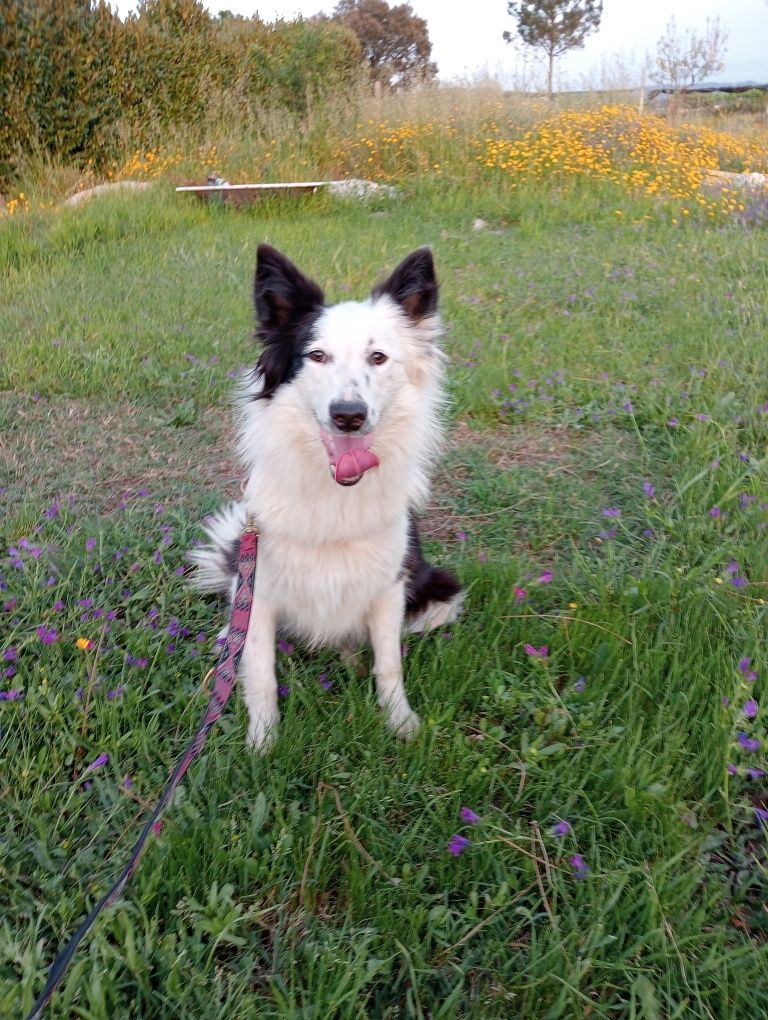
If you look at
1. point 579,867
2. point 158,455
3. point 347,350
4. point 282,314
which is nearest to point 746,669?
point 579,867

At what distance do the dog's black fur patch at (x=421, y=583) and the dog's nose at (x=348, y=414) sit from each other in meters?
0.54

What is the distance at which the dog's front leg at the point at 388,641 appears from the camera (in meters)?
2.25

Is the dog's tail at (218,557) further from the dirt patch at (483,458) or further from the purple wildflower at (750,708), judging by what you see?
the purple wildflower at (750,708)

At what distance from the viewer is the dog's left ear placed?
2387mm

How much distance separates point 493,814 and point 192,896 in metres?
0.75

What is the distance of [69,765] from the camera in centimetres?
196

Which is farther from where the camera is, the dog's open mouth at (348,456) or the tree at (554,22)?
the tree at (554,22)

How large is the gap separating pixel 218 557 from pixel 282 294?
1.00 metres

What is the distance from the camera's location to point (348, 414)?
2.04m

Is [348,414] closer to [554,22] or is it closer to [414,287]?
[414,287]

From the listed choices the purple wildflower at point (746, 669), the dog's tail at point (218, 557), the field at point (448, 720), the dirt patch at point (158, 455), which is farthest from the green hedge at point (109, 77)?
the purple wildflower at point (746, 669)

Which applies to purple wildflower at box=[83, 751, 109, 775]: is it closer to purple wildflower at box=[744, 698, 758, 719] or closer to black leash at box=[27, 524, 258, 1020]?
A: black leash at box=[27, 524, 258, 1020]

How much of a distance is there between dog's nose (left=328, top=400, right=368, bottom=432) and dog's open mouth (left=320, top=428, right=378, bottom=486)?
0.06 meters

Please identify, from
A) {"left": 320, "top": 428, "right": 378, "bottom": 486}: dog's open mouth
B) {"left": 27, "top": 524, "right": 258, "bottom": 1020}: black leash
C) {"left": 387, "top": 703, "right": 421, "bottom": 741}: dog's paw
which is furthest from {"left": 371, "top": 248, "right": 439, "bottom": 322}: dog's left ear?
{"left": 387, "top": 703, "right": 421, "bottom": 741}: dog's paw
